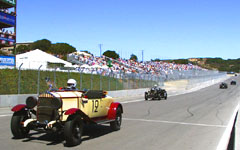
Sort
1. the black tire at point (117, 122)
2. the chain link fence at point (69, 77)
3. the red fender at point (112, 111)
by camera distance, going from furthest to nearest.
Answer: the chain link fence at point (69, 77), the black tire at point (117, 122), the red fender at point (112, 111)

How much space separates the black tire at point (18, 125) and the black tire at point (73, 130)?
1422 mm

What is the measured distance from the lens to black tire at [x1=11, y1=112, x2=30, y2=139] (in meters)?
7.43

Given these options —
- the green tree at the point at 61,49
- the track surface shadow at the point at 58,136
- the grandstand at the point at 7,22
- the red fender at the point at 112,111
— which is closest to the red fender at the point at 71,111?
the track surface shadow at the point at 58,136

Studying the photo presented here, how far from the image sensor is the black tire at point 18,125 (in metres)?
7.43

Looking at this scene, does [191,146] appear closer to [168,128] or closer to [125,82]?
[168,128]

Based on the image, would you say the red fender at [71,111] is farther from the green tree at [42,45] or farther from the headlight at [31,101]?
the green tree at [42,45]

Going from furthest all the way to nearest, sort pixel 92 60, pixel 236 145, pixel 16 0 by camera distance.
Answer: pixel 92 60 < pixel 16 0 < pixel 236 145

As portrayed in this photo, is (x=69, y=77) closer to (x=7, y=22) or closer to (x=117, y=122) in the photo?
(x=7, y=22)

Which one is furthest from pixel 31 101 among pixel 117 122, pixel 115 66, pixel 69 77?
pixel 115 66

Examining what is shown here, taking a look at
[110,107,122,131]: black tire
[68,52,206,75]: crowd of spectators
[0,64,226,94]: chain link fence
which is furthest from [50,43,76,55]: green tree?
[110,107,122,131]: black tire

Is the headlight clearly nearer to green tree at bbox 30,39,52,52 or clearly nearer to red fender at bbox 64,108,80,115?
red fender at bbox 64,108,80,115

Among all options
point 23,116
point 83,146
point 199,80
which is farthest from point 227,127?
point 199,80

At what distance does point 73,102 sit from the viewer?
744cm

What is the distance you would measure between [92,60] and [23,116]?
44.5 m
